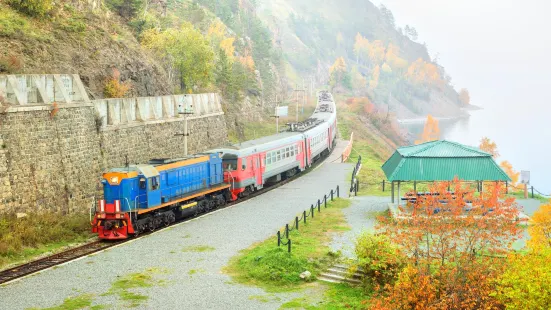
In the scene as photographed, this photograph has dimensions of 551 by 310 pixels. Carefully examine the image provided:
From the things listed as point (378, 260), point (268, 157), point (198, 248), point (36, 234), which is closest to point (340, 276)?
point (378, 260)

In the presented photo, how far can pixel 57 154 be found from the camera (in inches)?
1132

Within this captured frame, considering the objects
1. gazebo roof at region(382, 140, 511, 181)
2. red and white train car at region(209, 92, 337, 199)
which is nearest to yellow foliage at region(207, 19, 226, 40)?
red and white train car at region(209, 92, 337, 199)

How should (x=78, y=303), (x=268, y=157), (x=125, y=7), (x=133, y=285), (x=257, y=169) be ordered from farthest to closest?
(x=125, y=7), (x=268, y=157), (x=257, y=169), (x=133, y=285), (x=78, y=303)

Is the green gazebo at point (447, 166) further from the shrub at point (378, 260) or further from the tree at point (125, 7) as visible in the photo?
Result: the tree at point (125, 7)

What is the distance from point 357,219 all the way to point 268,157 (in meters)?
11.8

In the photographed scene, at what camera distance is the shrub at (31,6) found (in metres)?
37.1

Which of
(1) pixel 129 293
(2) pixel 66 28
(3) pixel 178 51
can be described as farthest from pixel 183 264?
(3) pixel 178 51

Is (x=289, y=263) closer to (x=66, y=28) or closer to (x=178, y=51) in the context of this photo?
(x=66, y=28)

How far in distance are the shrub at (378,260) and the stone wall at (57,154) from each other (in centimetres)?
1516

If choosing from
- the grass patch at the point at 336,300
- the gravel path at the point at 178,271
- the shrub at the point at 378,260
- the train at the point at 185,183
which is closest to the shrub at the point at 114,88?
the train at the point at 185,183

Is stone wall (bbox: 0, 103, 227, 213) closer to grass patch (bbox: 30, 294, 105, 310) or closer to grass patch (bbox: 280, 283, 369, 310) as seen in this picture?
grass patch (bbox: 30, 294, 105, 310)

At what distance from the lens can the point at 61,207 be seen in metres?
28.7

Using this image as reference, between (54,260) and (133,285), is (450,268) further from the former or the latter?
(54,260)

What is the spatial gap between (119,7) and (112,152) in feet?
91.0
